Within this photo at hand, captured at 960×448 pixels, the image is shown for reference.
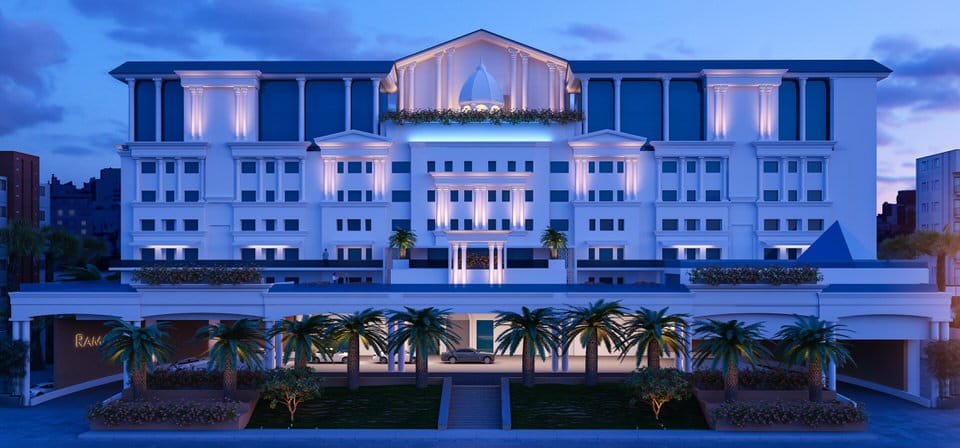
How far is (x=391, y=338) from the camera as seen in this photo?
139 ft

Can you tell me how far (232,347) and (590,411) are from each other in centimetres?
1943

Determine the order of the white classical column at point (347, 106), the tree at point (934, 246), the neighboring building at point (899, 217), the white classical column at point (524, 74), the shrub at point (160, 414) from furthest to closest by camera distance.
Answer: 1. the neighboring building at point (899, 217)
2. the tree at point (934, 246)
3. the white classical column at point (524, 74)
4. the white classical column at point (347, 106)
5. the shrub at point (160, 414)

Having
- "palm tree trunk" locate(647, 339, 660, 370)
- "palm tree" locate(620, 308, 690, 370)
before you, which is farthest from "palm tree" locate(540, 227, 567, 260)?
"palm tree trunk" locate(647, 339, 660, 370)

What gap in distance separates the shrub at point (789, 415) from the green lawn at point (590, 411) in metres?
1.77

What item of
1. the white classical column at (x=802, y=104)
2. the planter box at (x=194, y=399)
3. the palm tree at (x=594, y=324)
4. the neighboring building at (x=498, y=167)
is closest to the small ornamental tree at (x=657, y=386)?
the palm tree at (x=594, y=324)

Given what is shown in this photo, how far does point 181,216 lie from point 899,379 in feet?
192

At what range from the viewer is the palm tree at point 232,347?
3906 centimetres

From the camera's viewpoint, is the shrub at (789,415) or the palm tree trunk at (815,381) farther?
the palm tree trunk at (815,381)

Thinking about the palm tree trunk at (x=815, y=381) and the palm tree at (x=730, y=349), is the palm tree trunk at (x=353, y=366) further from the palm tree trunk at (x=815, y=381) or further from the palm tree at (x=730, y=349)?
the palm tree trunk at (x=815, y=381)

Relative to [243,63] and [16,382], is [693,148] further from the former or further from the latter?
[16,382]

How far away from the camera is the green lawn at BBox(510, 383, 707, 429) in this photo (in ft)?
126

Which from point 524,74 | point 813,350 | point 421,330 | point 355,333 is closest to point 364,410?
point 355,333

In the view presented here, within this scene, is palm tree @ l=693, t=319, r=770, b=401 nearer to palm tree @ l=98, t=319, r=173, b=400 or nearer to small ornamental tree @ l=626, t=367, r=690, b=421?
small ornamental tree @ l=626, t=367, r=690, b=421

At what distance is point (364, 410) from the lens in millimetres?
40219
